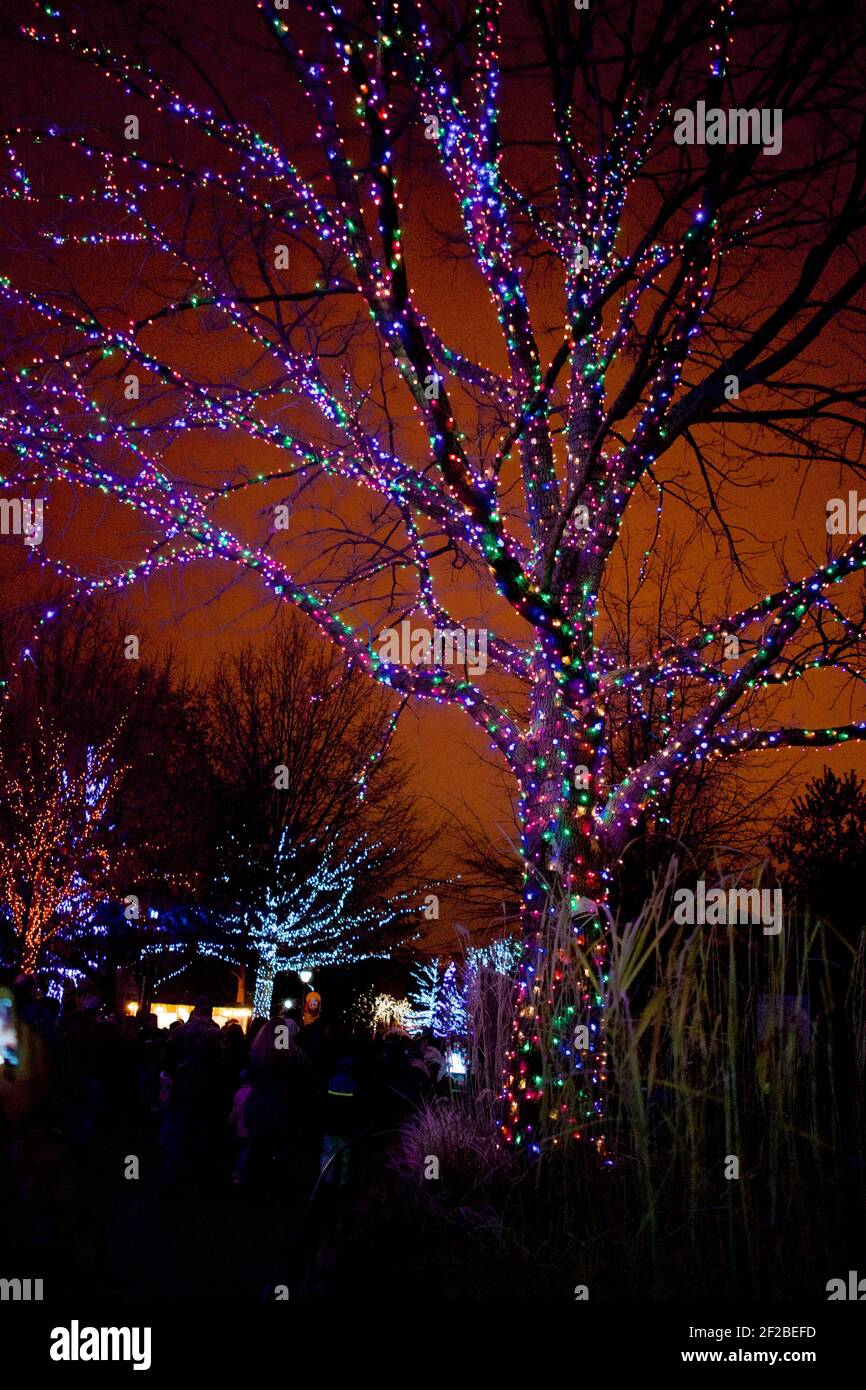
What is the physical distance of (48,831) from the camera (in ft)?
76.2

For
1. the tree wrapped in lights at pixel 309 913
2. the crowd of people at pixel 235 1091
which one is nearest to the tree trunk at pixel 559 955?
the crowd of people at pixel 235 1091

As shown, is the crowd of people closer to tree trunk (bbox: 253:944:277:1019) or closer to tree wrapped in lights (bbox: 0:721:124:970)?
tree wrapped in lights (bbox: 0:721:124:970)

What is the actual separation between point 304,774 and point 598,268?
25450mm

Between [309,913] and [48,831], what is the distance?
11.2m

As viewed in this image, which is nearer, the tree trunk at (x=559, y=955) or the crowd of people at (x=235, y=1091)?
the tree trunk at (x=559, y=955)

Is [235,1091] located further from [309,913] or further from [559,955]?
[309,913]

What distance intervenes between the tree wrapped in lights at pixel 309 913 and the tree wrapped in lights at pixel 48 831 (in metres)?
7.68

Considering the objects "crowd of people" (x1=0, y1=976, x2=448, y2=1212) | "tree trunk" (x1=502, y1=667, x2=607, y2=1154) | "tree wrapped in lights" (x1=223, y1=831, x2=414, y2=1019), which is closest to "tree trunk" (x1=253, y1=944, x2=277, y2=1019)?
"tree wrapped in lights" (x1=223, y1=831, x2=414, y2=1019)

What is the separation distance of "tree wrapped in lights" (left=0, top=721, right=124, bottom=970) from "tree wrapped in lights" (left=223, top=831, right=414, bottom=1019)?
25.2 feet

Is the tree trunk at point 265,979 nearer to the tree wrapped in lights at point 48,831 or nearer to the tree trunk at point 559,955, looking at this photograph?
the tree wrapped in lights at point 48,831

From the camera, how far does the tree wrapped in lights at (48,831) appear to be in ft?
74.9

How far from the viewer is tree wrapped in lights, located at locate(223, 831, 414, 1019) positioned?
102ft

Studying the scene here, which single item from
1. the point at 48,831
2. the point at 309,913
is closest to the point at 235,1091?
the point at 48,831

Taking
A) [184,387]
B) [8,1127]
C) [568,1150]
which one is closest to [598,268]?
[184,387]
